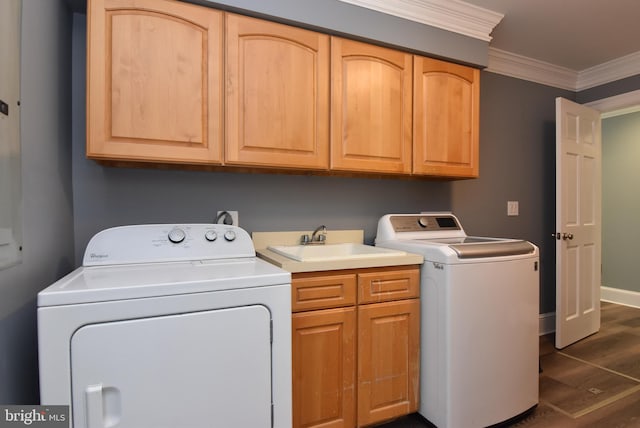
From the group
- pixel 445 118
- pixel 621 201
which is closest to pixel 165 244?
pixel 445 118

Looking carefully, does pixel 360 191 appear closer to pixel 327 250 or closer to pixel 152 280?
pixel 327 250

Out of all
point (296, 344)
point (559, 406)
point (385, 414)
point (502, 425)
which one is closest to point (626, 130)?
point (559, 406)

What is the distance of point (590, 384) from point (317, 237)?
1.99m

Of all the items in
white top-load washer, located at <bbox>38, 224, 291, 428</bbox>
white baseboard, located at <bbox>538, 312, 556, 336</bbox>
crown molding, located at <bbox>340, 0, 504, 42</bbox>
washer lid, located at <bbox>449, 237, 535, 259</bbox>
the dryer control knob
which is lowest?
white baseboard, located at <bbox>538, 312, 556, 336</bbox>

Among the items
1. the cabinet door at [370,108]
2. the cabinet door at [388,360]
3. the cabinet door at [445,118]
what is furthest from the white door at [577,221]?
the cabinet door at [388,360]

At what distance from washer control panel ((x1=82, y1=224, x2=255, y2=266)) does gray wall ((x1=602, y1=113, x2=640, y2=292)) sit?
14.7 ft

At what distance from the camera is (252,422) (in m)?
1.09

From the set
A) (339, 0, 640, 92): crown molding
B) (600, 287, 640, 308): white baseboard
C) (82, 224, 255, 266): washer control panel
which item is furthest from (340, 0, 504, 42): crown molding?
(600, 287, 640, 308): white baseboard

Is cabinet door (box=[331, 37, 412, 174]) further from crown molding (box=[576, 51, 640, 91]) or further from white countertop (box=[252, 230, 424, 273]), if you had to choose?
crown molding (box=[576, 51, 640, 91])

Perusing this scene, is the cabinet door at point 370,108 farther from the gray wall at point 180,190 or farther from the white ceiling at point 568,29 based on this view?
the white ceiling at point 568,29

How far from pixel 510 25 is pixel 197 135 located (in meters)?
2.18

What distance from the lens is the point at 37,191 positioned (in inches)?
44.4

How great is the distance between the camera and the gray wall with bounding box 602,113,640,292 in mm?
3738

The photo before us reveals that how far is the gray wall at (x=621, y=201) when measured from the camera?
3.74m
